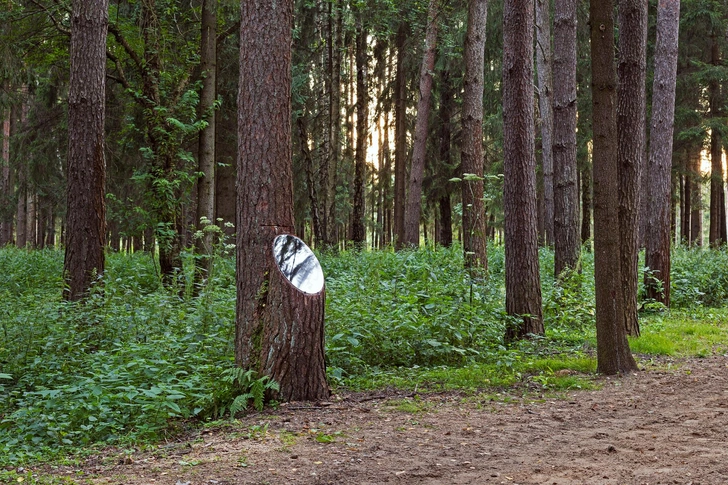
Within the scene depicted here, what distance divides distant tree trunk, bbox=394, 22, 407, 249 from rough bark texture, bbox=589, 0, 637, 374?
49.6 ft

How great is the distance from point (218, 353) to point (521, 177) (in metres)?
4.72

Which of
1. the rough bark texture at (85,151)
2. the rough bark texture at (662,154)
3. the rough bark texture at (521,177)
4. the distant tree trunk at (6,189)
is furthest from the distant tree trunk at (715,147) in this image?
the distant tree trunk at (6,189)

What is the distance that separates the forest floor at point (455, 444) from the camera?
4250 mm

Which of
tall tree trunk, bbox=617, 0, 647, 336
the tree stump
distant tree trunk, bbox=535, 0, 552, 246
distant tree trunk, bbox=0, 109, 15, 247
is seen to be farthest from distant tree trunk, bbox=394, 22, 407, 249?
distant tree trunk, bbox=0, 109, 15, 247

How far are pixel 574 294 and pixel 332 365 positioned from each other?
521cm

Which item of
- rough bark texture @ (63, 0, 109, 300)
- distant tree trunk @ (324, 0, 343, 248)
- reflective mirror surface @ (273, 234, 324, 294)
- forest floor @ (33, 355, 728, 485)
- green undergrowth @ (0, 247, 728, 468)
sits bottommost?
forest floor @ (33, 355, 728, 485)

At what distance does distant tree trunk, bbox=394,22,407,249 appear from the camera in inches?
938

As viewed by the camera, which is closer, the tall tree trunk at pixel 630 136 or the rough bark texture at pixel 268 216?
the rough bark texture at pixel 268 216

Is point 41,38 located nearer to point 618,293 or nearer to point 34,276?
point 34,276

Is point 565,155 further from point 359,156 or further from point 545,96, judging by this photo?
point 359,156

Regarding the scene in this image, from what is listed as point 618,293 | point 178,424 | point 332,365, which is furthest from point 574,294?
point 178,424

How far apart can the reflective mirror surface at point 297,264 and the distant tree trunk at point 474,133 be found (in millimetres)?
5796

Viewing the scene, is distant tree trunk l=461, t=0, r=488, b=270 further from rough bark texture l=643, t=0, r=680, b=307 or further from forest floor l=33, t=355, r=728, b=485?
forest floor l=33, t=355, r=728, b=485

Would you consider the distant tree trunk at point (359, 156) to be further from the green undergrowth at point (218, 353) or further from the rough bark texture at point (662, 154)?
the green undergrowth at point (218, 353)
